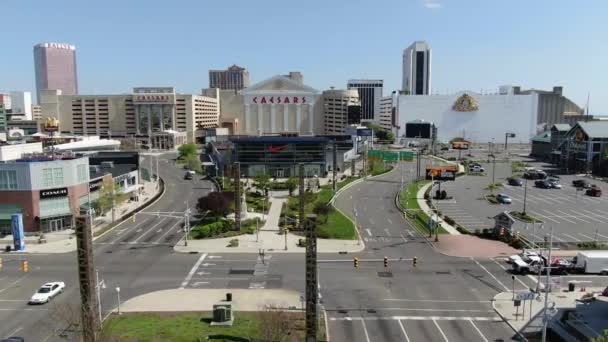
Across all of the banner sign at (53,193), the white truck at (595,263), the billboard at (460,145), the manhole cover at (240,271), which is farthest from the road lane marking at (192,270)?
the billboard at (460,145)

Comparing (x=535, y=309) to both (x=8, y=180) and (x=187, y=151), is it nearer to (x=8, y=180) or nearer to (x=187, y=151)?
(x=8, y=180)

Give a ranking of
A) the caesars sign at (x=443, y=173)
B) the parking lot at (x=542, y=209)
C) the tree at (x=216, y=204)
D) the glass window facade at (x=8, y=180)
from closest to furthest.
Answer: the glass window facade at (x=8, y=180) → the parking lot at (x=542, y=209) → the tree at (x=216, y=204) → the caesars sign at (x=443, y=173)

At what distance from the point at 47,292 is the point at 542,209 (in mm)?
72010

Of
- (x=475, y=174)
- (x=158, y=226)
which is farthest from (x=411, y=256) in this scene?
(x=475, y=174)

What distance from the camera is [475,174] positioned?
124938 mm

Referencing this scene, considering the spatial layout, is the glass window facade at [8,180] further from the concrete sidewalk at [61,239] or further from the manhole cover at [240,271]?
the manhole cover at [240,271]

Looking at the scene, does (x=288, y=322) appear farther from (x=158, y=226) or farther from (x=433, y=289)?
(x=158, y=226)

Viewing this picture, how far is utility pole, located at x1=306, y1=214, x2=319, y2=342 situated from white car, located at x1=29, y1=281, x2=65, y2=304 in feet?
80.7

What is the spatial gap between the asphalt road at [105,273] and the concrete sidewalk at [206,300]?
1910 millimetres

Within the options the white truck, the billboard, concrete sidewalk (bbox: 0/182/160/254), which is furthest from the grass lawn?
the billboard

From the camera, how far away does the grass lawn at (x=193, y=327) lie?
103 feet

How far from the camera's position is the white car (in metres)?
39.8

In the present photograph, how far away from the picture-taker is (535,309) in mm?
38656

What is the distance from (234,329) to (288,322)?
3.88 m
